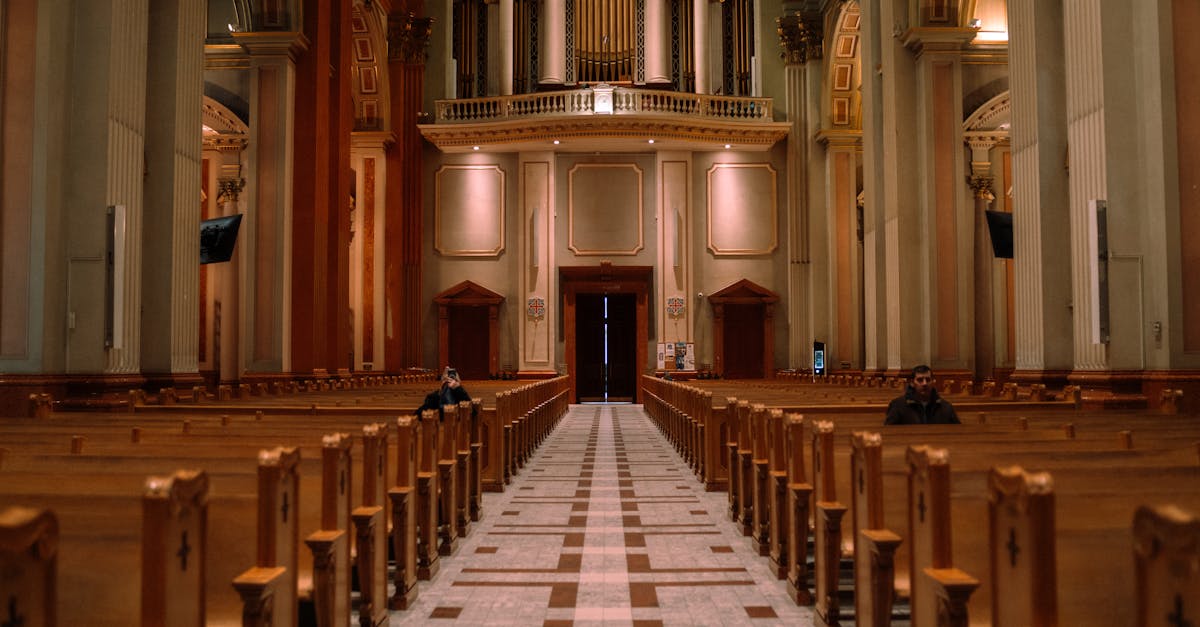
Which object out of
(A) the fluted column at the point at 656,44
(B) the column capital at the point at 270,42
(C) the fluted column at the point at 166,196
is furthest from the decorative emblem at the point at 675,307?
(C) the fluted column at the point at 166,196

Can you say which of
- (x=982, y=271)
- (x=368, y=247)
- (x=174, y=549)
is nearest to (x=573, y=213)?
(x=368, y=247)

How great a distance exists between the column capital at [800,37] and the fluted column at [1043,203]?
1314cm

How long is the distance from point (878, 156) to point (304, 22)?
8.40 meters

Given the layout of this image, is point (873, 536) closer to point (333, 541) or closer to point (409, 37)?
point (333, 541)

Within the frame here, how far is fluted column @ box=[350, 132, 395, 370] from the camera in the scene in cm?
2155

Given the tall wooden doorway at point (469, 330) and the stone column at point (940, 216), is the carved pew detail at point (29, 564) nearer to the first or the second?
the stone column at point (940, 216)

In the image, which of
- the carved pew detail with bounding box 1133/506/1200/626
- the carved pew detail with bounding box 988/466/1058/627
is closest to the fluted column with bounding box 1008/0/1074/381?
the carved pew detail with bounding box 988/466/1058/627

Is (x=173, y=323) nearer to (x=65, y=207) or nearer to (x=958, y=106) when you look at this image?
(x=65, y=207)

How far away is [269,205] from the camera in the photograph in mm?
13359

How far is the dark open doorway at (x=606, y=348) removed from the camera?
83.5 feet

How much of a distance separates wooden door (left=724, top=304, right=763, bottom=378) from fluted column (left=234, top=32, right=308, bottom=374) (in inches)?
487

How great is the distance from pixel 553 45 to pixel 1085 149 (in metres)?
16.9

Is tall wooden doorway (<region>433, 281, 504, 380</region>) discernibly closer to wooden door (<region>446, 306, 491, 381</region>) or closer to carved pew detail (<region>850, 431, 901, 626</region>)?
wooden door (<region>446, 306, 491, 381</region>)

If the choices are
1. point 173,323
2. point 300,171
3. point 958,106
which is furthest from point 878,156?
point 173,323
